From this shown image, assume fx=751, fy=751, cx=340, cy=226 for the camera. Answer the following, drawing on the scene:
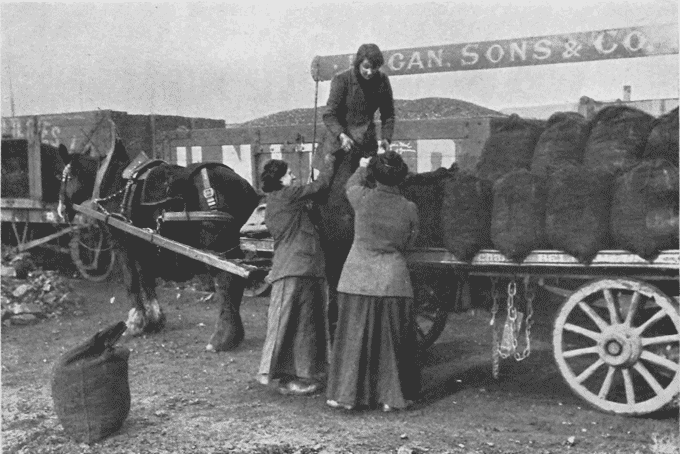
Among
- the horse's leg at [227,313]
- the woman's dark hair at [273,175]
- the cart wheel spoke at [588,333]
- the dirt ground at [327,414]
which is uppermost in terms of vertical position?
the woman's dark hair at [273,175]

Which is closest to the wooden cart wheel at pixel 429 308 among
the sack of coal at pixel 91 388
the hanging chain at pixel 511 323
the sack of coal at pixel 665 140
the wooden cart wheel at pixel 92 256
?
the hanging chain at pixel 511 323

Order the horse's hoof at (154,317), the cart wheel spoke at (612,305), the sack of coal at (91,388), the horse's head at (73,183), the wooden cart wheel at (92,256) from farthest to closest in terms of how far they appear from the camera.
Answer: the wooden cart wheel at (92,256) < the horse's head at (73,183) < the horse's hoof at (154,317) < the cart wheel spoke at (612,305) < the sack of coal at (91,388)

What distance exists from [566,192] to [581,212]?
0.16 m

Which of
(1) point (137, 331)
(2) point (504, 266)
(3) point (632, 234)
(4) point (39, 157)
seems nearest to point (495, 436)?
(2) point (504, 266)

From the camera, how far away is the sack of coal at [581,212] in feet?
15.5

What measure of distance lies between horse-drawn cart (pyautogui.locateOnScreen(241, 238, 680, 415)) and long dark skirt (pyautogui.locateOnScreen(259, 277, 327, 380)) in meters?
0.90

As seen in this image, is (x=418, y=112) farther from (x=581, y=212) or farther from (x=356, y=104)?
(x=581, y=212)

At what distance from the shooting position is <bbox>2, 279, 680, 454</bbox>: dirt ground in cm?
468

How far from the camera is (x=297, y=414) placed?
17.7 feet

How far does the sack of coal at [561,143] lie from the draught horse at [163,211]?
3.27 metres

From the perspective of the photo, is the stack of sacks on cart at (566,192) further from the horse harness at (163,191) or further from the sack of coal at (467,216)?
the horse harness at (163,191)

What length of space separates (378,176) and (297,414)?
5.90 feet

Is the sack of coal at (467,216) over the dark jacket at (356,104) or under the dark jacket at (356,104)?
under

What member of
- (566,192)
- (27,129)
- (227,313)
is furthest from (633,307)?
(27,129)
